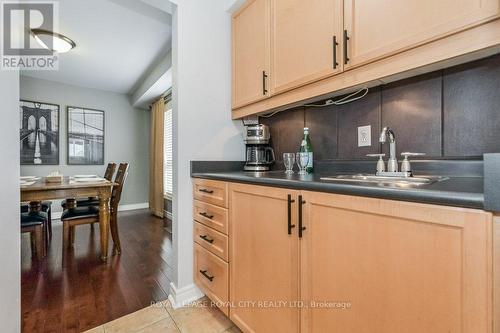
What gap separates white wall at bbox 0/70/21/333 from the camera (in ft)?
3.01

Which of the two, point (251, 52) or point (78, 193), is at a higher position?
point (251, 52)

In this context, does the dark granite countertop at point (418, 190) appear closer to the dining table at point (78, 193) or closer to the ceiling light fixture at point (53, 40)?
the dining table at point (78, 193)

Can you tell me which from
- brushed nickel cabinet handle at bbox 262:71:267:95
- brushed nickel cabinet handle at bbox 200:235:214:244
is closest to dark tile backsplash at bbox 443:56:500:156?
brushed nickel cabinet handle at bbox 262:71:267:95

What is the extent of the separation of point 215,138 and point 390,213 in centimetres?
139

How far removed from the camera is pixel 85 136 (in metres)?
4.46

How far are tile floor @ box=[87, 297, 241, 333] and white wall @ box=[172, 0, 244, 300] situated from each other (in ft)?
0.54

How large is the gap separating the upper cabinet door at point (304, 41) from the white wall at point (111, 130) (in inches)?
175

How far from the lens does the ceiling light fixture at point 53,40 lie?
7.96 feet

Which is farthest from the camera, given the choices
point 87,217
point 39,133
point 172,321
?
point 39,133

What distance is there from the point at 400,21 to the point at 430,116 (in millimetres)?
468

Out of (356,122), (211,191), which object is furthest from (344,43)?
(211,191)

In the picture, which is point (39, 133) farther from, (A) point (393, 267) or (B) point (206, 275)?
(A) point (393, 267)

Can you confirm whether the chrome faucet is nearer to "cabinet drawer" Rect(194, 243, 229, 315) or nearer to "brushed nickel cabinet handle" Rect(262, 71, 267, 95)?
"brushed nickel cabinet handle" Rect(262, 71, 267, 95)

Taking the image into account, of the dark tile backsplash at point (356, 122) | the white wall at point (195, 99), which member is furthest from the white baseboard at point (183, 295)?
the dark tile backsplash at point (356, 122)
